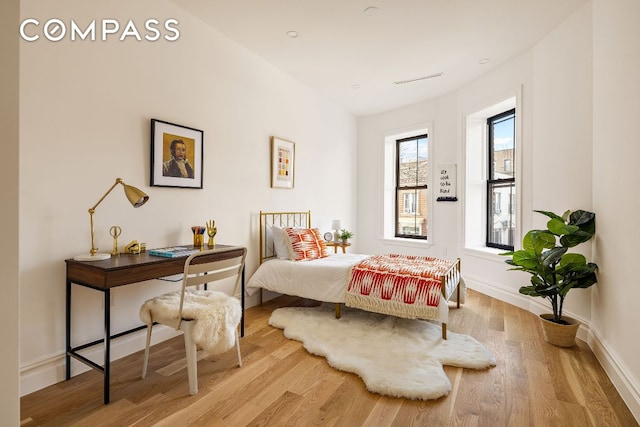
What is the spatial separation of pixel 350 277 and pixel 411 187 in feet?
9.81

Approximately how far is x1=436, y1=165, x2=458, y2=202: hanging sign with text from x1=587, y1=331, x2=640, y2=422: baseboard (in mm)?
2511

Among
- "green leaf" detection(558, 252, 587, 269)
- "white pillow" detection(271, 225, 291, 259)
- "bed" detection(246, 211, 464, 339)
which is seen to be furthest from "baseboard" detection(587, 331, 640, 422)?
"white pillow" detection(271, 225, 291, 259)

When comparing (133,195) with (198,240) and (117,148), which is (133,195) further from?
(198,240)

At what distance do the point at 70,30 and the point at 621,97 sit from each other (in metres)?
3.66

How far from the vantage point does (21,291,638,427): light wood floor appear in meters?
1.79

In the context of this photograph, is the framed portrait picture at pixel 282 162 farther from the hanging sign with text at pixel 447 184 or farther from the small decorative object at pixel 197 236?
the hanging sign with text at pixel 447 184

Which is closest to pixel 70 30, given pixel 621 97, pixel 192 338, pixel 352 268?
pixel 192 338

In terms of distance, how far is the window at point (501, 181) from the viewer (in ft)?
14.2

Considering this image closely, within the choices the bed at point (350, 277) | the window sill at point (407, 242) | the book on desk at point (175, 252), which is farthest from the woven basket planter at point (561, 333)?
the book on desk at point (175, 252)

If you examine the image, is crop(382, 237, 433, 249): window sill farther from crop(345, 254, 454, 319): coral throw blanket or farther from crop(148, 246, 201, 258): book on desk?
crop(148, 246, 201, 258): book on desk

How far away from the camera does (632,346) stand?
6.50 feet

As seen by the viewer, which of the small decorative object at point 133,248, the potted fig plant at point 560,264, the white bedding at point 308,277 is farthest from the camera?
the white bedding at point 308,277

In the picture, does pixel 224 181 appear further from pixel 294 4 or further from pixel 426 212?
pixel 426 212

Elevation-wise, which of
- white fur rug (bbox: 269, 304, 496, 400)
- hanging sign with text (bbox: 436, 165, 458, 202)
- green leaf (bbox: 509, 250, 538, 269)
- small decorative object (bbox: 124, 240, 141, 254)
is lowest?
white fur rug (bbox: 269, 304, 496, 400)
